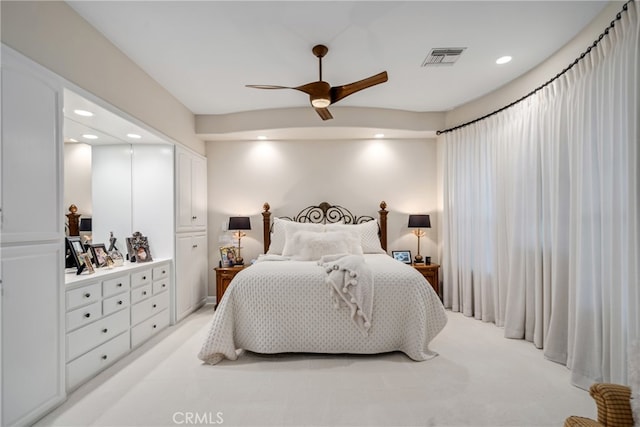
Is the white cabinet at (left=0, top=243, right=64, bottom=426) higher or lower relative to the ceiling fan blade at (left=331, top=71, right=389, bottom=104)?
lower

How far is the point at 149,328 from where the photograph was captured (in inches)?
124

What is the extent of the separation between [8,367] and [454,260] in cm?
431

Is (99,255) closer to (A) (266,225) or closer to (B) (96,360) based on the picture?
(B) (96,360)

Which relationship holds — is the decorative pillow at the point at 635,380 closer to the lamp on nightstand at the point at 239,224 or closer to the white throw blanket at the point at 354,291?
the white throw blanket at the point at 354,291

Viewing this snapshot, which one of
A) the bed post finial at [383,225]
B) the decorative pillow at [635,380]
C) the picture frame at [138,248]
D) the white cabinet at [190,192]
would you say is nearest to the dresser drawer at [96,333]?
the picture frame at [138,248]

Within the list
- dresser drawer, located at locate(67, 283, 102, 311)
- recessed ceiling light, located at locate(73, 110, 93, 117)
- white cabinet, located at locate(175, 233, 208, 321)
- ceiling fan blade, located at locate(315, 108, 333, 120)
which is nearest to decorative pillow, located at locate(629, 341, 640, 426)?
ceiling fan blade, located at locate(315, 108, 333, 120)

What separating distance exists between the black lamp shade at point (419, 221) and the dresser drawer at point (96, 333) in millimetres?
3538

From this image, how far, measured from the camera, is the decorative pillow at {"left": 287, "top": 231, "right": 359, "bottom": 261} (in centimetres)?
346

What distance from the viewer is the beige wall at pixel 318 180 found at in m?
4.64

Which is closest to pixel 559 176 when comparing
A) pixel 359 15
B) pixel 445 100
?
pixel 445 100

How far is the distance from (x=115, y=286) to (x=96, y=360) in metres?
0.58

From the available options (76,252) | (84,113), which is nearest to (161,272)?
(76,252)

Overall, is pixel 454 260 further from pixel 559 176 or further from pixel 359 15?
pixel 359 15

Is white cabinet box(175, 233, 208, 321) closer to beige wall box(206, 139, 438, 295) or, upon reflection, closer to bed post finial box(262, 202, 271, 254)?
beige wall box(206, 139, 438, 295)
